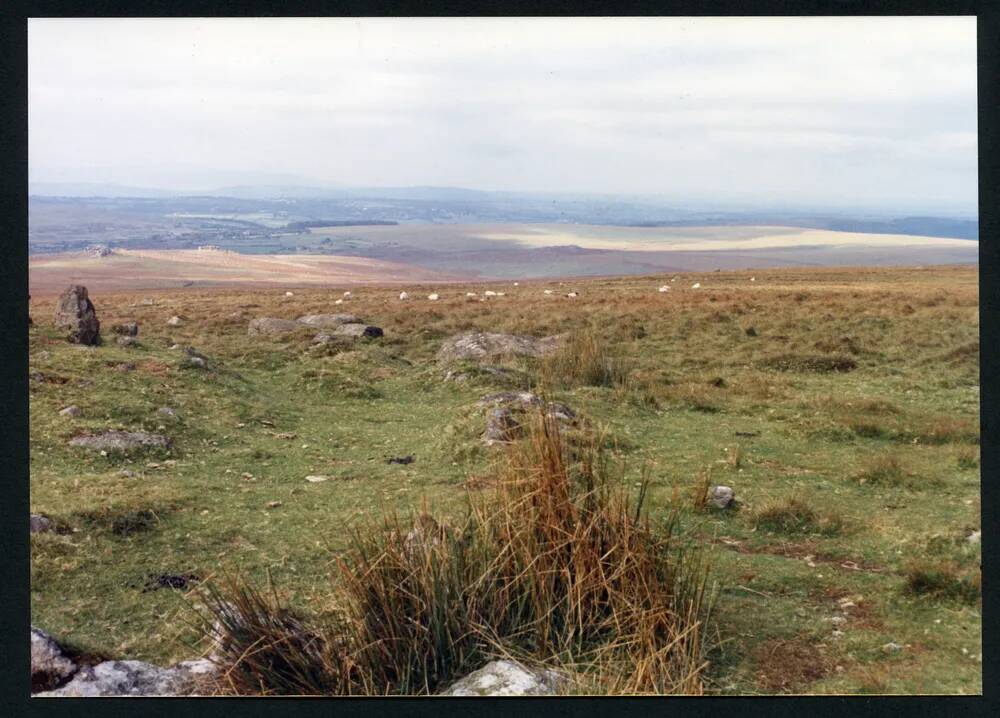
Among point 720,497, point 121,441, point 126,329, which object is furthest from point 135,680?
point 126,329

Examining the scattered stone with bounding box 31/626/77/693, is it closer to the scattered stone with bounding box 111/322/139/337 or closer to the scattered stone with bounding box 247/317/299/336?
the scattered stone with bounding box 111/322/139/337

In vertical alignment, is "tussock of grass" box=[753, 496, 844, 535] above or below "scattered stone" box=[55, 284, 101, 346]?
below

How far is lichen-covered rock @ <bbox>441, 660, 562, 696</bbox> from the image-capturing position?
15.8 ft

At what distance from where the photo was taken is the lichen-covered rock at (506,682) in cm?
483

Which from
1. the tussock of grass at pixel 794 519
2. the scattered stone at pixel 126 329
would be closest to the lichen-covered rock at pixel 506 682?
the tussock of grass at pixel 794 519

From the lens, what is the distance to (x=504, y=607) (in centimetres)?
512

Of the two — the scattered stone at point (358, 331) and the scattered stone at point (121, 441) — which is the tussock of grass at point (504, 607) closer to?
the scattered stone at point (121, 441)

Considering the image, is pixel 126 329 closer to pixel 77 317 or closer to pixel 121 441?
pixel 77 317

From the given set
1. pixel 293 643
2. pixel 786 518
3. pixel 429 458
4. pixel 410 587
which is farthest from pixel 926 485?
pixel 293 643

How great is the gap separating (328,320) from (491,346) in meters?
2.82

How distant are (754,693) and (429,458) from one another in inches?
146

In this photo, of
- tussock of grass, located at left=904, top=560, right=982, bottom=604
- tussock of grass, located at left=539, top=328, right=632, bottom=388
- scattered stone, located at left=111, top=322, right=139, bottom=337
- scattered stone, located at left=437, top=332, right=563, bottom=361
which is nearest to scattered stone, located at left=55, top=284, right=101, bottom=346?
scattered stone, located at left=111, top=322, right=139, bottom=337

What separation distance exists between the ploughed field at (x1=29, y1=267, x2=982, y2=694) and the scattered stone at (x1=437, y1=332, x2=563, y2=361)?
9.9 inches

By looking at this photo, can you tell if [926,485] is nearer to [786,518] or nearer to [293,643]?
[786,518]
